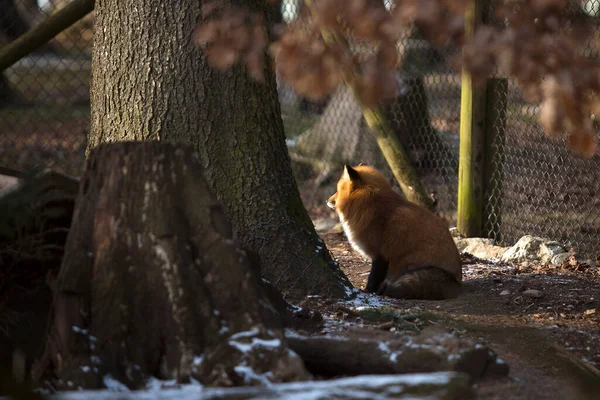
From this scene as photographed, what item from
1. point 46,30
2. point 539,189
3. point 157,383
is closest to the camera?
point 157,383

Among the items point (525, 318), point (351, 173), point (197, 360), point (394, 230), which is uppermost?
point (351, 173)

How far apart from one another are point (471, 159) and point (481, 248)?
92cm

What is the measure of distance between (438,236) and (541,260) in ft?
5.04

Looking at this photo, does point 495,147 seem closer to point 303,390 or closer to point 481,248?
point 481,248

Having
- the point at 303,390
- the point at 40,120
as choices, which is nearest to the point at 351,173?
the point at 303,390

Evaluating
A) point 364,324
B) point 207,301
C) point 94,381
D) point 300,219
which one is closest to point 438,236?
point 300,219

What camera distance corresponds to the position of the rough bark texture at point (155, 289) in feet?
10.5

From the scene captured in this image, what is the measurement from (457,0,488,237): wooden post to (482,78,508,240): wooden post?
6cm

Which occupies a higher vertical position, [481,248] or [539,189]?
[539,189]

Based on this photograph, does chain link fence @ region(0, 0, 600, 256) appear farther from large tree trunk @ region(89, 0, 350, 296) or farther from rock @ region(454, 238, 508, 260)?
large tree trunk @ region(89, 0, 350, 296)

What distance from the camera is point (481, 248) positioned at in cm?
737

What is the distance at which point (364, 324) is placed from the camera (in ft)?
14.4

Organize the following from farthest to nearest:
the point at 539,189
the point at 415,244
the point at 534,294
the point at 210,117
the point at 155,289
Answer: the point at 539,189 → the point at 415,244 → the point at 534,294 → the point at 210,117 → the point at 155,289

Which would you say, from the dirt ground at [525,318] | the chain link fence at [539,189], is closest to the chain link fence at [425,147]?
the chain link fence at [539,189]
